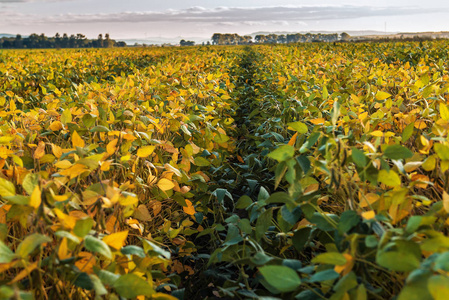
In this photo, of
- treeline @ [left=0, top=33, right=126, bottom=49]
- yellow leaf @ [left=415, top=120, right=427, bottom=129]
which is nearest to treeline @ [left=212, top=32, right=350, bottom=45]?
treeline @ [left=0, top=33, right=126, bottom=49]

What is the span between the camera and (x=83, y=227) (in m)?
1.09

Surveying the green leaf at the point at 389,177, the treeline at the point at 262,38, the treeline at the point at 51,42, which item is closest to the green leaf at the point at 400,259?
the green leaf at the point at 389,177

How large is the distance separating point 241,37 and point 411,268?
146m

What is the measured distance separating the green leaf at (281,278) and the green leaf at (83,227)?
21.1 inches

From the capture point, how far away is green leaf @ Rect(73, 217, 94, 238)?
1087mm

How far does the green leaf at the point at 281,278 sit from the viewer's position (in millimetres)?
1084

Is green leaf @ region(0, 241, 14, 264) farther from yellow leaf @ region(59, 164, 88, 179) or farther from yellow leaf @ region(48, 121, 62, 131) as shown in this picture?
yellow leaf @ region(48, 121, 62, 131)

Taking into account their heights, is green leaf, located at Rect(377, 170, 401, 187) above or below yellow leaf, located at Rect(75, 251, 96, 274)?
above

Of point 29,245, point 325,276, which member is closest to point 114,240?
point 29,245

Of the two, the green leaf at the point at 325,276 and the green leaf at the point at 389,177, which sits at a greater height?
the green leaf at the point at 389,177

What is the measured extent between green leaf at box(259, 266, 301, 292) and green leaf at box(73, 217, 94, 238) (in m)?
0.54

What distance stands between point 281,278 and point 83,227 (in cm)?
62

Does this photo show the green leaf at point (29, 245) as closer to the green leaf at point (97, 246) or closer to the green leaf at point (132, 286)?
the green leaf at point (97, 246)

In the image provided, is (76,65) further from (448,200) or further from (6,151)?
(448,200)
